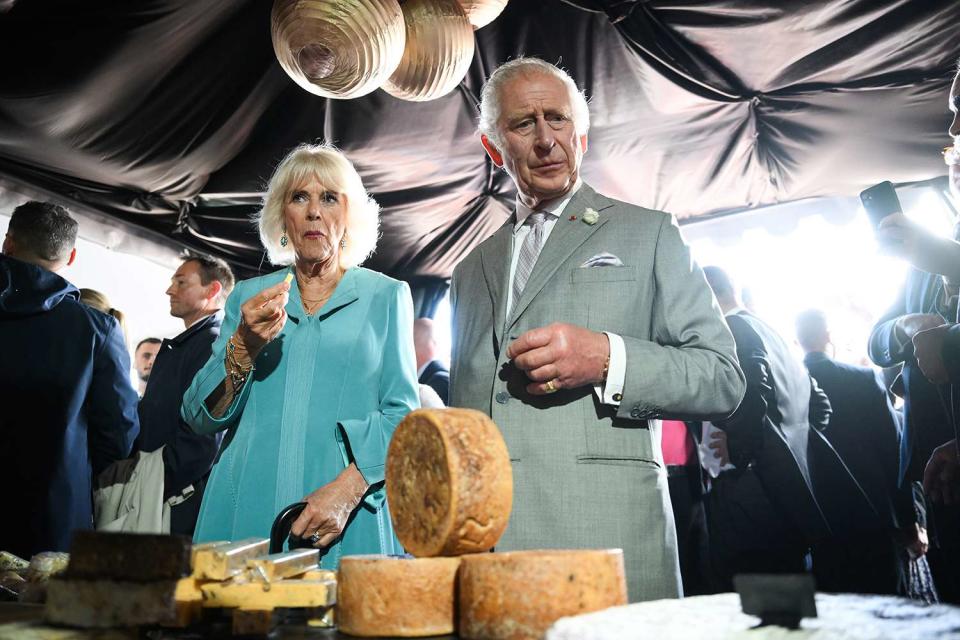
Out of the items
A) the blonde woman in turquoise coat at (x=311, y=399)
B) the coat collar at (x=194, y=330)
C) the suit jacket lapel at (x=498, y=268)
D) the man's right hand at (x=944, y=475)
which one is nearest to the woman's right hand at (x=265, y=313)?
the blonde woman in turquoise coat at (x=311, y=399)

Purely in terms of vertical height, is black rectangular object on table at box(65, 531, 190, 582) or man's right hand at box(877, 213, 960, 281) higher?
man's right hand at box(877, 213, 960, 281)

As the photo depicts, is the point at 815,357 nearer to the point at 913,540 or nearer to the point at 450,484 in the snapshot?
the point at 913,540

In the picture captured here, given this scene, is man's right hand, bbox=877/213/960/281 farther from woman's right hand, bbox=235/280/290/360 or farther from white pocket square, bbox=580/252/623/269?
woman's right hand, bbox=235/280/290/360

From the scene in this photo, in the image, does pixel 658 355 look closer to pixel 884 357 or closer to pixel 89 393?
pixel 884 357

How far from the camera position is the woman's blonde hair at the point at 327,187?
2117mm

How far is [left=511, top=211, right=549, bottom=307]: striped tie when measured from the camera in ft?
5.74

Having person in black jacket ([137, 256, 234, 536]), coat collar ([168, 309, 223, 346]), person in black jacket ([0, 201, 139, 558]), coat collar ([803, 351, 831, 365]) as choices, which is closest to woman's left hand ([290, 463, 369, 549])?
person in black jacket ([137, 256, 234, 536])

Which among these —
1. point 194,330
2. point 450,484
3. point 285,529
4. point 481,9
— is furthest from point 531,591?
point 481,9

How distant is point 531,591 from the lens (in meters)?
0.87

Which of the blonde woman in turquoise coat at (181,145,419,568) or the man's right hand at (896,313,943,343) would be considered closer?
the blonde woman in turquoise coat at (181,145,419,568)

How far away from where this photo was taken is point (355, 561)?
3.20ft

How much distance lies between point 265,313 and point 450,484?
31.8 inches

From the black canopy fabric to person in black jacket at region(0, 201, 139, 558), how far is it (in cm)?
120

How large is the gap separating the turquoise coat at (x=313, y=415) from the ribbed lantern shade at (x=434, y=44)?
5.64ft
